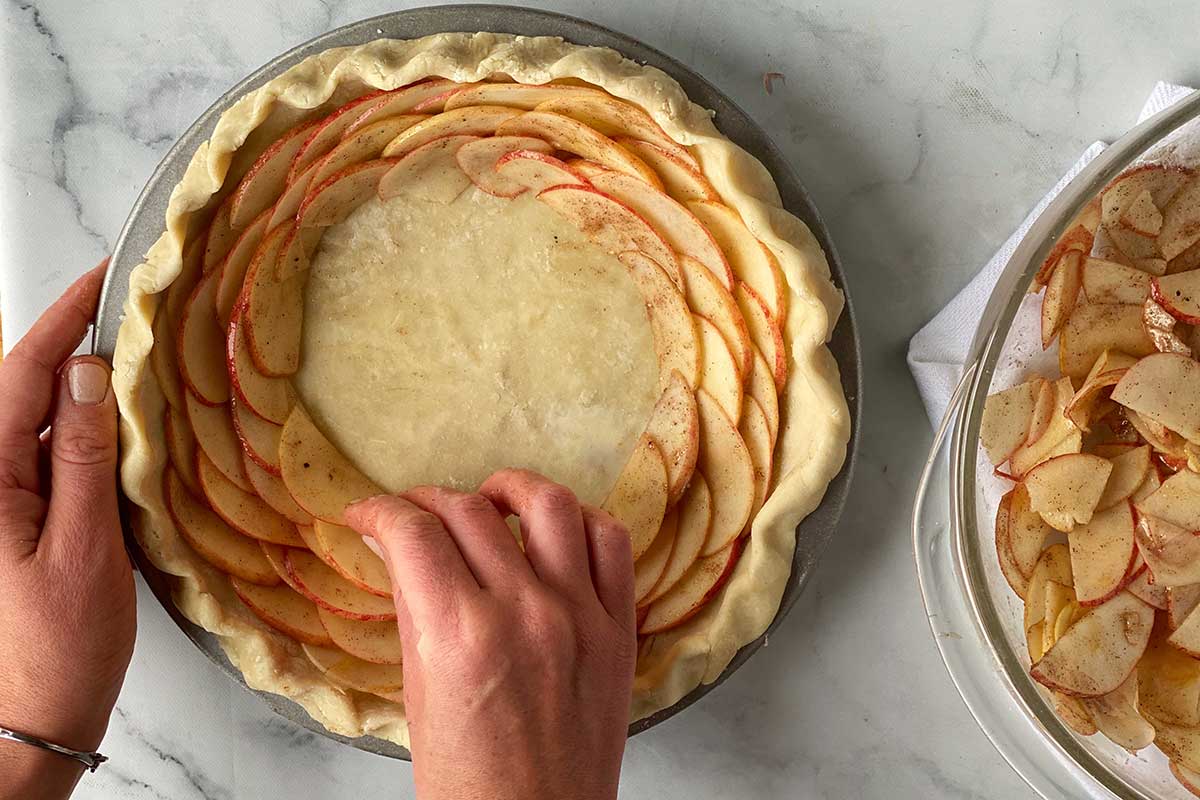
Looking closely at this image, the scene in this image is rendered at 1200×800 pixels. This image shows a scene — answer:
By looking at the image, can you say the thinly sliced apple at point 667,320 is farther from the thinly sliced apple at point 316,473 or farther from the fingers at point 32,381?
the fingers at point 32,381

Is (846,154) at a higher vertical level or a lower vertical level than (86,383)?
higher

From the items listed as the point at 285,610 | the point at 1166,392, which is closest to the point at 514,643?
the point at 285,610

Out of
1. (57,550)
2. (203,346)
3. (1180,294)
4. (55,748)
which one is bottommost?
(55,748)

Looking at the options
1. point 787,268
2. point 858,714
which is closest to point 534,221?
point 787,268

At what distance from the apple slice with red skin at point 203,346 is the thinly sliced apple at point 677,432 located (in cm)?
68

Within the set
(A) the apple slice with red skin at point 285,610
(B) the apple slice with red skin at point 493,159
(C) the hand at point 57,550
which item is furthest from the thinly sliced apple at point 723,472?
(C) the hand at point 57,550

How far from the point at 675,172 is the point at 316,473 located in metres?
0.73

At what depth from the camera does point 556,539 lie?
1386 mm

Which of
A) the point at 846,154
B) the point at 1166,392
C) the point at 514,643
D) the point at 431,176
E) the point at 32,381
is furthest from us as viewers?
the point at 846,154

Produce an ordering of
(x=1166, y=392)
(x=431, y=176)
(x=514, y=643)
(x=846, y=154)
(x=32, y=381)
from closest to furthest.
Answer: (x=514, y=643) → (x=1166, y=392) → (x=32, y=381) → (x=431, y=176) → (x=846, y=154)

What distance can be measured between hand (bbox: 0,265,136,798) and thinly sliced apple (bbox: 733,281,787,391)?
37.4 inches

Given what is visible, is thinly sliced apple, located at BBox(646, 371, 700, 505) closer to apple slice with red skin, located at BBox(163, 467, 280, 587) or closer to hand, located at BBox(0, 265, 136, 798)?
apple slice with red skin, located at BBox(163, 467, 280, 587)

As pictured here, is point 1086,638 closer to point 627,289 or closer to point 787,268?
point 787,268

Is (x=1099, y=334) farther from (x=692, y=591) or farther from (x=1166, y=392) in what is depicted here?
(x=692, y=591)
